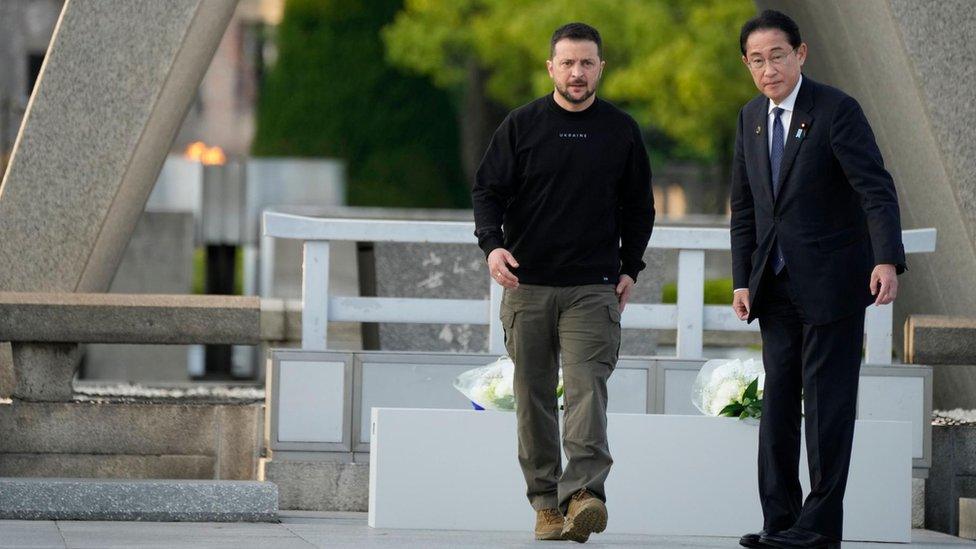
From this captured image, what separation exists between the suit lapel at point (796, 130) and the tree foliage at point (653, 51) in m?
23.6

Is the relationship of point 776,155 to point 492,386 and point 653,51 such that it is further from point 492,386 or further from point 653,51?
point 653,51

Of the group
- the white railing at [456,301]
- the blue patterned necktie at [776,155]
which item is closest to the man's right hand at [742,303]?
the blue patterned necktie at [776,155]

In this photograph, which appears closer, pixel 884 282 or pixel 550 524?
pixel 884 282

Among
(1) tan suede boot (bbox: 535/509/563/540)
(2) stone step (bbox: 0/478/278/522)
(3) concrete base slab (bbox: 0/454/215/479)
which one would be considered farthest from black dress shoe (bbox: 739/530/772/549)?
(3) concrete base slab (bbox: 0/454/215/479)

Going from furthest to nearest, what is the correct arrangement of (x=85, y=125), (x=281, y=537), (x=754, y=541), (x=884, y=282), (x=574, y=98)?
(x=85, y=125) → (x=281, y=537) → (x=574, y=98) → (x=754, y=541) → (x=884, y=282)

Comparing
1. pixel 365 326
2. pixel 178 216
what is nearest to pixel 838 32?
pixel 365 326

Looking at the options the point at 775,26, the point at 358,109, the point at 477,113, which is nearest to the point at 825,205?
the point at 775,26

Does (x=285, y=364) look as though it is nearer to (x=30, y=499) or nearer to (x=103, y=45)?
(x=30, y=499)

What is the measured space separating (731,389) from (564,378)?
108 centimetres

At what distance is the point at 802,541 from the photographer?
6520mm

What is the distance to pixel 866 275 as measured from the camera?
6.67m

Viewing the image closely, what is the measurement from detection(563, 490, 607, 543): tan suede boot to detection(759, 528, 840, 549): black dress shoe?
638 millimetres

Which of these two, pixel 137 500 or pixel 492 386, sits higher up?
pixel 492 386

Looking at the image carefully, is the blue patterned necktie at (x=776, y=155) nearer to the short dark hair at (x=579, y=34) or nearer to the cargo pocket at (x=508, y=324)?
the short dark hair at (x=579, y=34)
